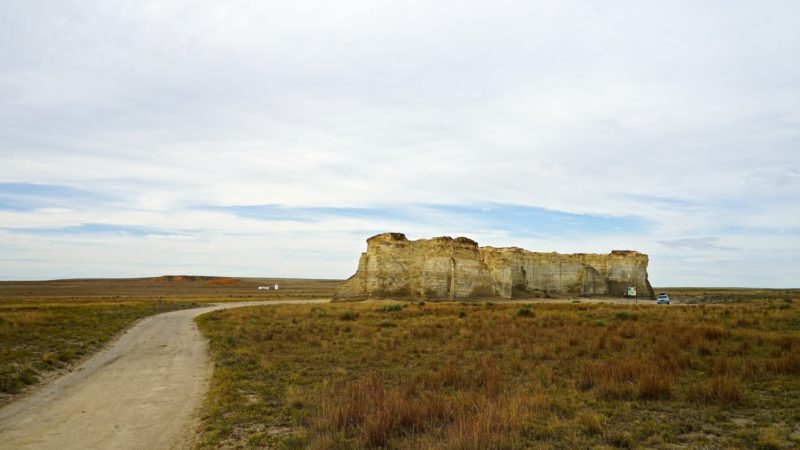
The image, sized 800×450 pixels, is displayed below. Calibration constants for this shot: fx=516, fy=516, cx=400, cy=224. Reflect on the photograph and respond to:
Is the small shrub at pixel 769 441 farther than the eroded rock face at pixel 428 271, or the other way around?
the eroded rock face at pixel 428 271

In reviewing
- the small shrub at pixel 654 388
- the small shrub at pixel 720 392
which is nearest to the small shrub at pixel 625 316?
the small shrub at pixel 720 392

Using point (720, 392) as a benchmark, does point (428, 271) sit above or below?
above

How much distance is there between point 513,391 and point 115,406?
8380 millimetres

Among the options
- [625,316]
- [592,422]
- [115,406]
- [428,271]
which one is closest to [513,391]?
[592,422]

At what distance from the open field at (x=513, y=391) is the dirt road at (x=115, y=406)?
71cm

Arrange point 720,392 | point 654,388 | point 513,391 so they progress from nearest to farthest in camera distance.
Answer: point 720,392, point 654,388, point 513,391

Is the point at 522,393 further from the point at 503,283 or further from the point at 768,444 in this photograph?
the point at 503,283

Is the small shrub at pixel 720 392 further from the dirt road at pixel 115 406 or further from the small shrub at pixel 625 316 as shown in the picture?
the small shrub at pixel 625 316

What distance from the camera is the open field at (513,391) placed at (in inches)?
307

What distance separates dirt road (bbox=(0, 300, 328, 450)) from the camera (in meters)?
8.45

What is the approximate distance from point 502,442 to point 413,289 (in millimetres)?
54431

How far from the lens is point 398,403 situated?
354 inches

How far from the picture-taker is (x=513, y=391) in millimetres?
11023

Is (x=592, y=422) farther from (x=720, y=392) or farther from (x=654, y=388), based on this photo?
(x=720, y=392)
